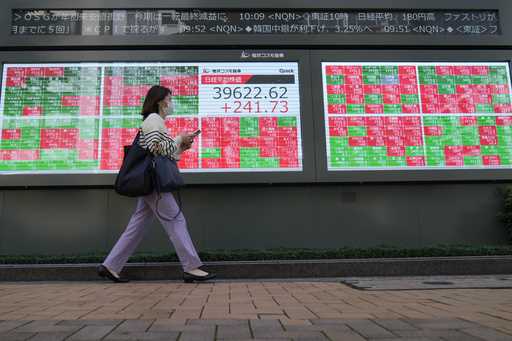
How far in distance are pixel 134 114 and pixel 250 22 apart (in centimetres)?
177

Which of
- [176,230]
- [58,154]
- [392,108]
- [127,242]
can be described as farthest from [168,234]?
[392,108]

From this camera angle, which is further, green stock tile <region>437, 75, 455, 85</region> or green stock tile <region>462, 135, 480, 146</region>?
green stock tile <region>437, 75, 455, 85</region>

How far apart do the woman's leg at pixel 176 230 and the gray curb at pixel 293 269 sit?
415mm

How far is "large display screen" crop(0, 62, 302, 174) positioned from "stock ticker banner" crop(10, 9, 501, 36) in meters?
0.47

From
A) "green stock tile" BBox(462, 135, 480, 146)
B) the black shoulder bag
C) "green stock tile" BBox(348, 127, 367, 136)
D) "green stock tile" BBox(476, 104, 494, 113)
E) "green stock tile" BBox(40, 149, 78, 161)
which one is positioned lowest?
the black shoulder bag

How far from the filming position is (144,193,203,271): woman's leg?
3412 millimetres

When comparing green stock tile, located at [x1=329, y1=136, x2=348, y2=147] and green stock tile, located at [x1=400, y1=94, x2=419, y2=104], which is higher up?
green stock tile, located at [x1=400, y1=94, x2=419, y2=104]

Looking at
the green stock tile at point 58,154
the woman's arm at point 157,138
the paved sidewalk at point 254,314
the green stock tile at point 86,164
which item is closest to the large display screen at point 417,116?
the woman's arm at point 157,138

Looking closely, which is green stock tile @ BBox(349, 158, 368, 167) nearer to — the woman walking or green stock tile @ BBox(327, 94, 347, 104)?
green stock tile @ BBox(327, 94, 347, 104)

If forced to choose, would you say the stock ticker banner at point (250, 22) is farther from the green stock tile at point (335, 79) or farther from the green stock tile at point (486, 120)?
the green stock tile at point (486, 120)

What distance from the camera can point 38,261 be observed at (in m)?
4.02

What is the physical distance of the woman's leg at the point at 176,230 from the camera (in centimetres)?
341

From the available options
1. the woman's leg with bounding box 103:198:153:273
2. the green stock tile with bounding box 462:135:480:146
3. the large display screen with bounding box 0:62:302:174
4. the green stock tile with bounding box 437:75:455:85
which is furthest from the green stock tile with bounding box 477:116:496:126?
the woman's leg with bounding box 103:198:153:273

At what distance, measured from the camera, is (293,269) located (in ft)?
12.6
